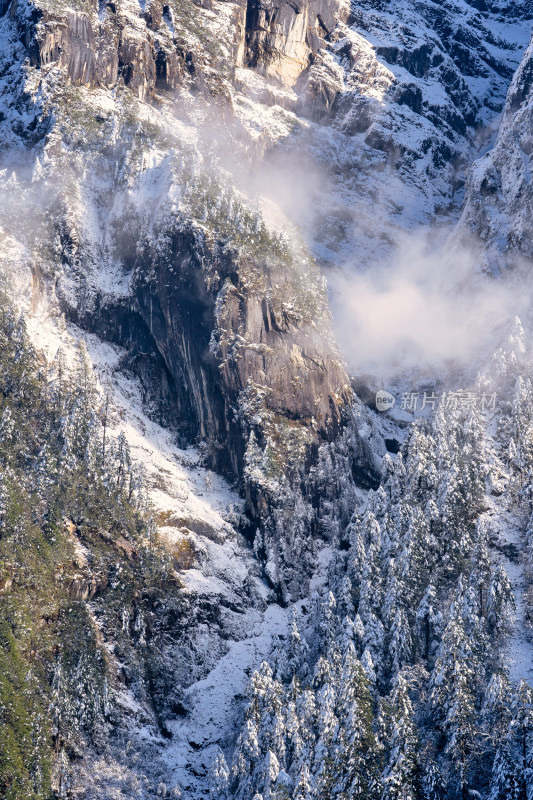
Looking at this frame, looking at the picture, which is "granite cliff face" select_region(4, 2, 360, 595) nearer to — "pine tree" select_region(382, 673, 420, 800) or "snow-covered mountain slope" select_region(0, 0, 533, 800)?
"snow-covered mountain slope" select_region(0, 0, 533, 800)

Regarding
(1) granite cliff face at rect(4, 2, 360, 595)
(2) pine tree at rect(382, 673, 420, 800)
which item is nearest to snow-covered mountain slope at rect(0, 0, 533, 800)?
(2) pine tree at rect(382, 673, 420, 800)

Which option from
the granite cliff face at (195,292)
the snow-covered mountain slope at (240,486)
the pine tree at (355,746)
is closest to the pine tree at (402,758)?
the snow-covered mountain slope at (240,486)

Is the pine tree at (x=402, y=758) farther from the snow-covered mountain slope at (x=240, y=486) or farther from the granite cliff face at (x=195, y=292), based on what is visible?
the granite cliff face at (x=195, y=292)

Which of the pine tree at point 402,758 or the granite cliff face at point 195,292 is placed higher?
the pine tree at point 402,758

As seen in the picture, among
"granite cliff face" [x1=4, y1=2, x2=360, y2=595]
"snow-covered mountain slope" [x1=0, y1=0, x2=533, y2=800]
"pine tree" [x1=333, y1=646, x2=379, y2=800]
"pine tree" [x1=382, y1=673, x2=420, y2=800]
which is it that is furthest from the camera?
"granite cliff face" [x1=4, y1=2, x2=360, y2=595]

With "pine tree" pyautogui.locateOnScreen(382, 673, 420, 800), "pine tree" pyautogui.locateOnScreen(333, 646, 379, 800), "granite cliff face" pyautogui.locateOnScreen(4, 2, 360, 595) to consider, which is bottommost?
"granite cliff face" pyautogui.locateOnScreen(4, 2, 360, 595)

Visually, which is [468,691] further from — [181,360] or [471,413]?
[181,360]

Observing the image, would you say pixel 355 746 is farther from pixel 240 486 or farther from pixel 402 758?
pixel 240 486

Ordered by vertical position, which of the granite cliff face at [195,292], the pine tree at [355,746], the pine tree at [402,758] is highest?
the pine tree at [402,758]

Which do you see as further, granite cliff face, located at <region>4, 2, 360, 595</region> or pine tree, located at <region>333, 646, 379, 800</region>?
granite cliff face, located at <region>4, 2, 360, 595</region>

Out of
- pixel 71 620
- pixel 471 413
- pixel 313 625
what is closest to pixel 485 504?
pixel 471 413

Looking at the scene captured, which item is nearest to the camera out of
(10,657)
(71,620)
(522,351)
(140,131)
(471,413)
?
(10,657)
